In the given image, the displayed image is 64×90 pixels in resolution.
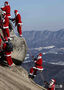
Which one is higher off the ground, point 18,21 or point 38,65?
point 18,21

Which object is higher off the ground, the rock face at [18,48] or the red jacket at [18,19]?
the red jacket at [18,19]

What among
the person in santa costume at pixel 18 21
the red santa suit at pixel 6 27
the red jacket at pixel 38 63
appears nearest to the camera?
the red santa suit at pixel 6 27

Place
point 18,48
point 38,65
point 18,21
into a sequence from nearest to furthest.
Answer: point 38,65 → point 18,48 → point 18,21

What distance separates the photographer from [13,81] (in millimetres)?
14656

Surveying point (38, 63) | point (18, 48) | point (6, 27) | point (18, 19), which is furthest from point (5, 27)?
point (38, 63)

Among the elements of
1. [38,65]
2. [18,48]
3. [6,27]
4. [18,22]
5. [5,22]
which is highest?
[5,22]

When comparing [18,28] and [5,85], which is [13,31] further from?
[5,85]

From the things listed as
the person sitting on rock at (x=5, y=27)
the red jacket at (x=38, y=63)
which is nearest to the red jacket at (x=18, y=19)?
the person sitting on rock at (x=5, y=27)

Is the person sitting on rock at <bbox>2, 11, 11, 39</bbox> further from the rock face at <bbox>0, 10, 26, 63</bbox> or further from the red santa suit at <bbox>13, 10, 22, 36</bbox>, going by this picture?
the red santa suit at <bbox>13, 10, 22, 36</bbox>

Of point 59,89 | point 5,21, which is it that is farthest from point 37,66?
point 59,89

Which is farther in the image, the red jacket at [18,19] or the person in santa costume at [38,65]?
the red jacket at [18,19]

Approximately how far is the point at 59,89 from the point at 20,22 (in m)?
44.4

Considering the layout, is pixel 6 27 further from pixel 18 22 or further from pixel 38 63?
pixel 38 63

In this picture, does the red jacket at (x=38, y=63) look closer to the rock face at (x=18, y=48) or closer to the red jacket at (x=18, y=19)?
the rock face at (x=18, y=48)
